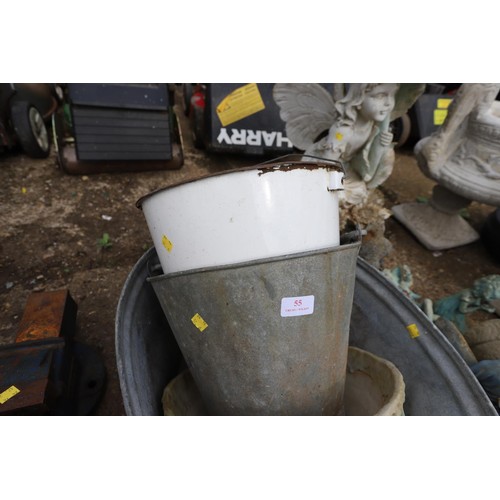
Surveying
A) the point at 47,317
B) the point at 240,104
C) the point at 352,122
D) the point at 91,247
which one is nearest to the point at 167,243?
the point at 47,317

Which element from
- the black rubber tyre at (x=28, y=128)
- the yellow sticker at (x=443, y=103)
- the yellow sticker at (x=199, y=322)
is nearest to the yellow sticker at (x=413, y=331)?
the yellow sticker at (x=199, y=322)

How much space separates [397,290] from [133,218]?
85.3 inches

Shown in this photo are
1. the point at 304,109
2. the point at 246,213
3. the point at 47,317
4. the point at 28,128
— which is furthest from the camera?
the point at 28,128

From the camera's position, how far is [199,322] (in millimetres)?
863

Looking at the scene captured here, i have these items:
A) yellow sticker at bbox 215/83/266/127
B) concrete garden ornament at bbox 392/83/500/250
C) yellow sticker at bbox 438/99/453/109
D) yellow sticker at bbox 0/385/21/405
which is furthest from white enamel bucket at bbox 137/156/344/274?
yellow sticker at bbox 438/99/453/109

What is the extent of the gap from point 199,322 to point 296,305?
0.28 metres

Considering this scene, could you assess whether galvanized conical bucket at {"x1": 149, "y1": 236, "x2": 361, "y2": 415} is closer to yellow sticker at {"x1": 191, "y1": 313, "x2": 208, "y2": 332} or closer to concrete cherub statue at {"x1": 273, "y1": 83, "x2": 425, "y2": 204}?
yellow sticker at {"x1": 191, "y1": 313, "x2": 208, "y2": 332}

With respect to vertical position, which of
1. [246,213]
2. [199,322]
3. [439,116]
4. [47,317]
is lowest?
[47,317]

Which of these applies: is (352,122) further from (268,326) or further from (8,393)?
(8,393)

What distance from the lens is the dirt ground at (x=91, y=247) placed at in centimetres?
180

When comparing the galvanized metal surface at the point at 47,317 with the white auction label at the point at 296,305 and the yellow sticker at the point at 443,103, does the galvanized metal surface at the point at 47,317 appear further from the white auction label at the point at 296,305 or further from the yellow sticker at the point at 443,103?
the yellow sticker at the point at 443,103

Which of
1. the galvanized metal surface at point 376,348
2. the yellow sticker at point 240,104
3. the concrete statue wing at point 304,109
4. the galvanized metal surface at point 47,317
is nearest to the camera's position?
the galvanized metal surface at point 376,348

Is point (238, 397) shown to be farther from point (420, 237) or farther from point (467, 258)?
point (467, 258)

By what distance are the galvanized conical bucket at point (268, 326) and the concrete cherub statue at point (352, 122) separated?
1101 millimetres
